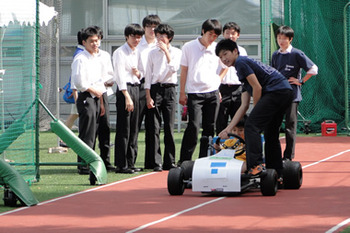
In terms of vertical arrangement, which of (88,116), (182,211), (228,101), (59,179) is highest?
(228,101)

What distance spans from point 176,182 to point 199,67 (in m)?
2.93

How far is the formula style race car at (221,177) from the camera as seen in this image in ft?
28.6

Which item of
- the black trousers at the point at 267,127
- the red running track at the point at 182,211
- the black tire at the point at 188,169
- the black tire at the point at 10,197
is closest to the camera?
the red running track at the point at 182,211

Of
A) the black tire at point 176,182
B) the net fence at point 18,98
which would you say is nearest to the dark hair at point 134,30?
the net fence at point 18,98

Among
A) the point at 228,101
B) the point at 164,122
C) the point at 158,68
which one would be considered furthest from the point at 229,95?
the point at 158,68

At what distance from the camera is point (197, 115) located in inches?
451

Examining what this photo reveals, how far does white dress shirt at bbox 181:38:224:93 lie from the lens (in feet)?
37.7

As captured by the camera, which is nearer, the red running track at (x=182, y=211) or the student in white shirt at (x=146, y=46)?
the red running track at (x=182, y=211)

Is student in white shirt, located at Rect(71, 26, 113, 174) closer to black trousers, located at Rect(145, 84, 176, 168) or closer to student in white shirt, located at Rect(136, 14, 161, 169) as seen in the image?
student in white shirt, located at Rect(136, 14, 161, 169)

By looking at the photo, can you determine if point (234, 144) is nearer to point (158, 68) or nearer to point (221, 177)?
point (221, 177)

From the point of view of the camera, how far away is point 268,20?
18703 mm

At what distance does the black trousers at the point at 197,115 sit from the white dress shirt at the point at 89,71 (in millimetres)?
1274

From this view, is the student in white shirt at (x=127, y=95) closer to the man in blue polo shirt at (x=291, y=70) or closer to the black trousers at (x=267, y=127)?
the man in blue polo shirt at (x=291, y=70)

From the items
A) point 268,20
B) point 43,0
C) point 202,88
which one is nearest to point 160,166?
point 202,88
